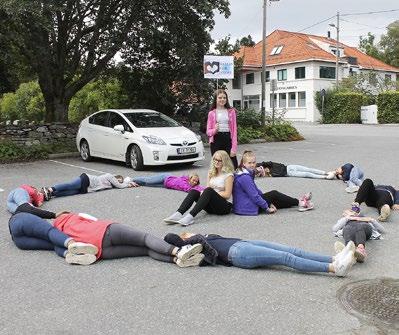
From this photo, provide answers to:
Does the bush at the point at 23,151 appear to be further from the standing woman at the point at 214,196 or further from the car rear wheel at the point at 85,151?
the standing woman at the point at 214,196

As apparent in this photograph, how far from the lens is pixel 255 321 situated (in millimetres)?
4012

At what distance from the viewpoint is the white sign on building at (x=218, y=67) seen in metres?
18.5

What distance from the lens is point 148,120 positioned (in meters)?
14.2

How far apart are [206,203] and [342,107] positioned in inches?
1562

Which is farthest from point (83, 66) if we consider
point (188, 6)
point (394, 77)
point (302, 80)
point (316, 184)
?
point (394, 77)

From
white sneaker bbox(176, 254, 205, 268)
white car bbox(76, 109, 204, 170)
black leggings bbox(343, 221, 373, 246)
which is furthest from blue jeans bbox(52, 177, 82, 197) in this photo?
black leggings bbox(343, 221, 373, 246)

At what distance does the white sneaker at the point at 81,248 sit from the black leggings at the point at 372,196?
3.83 metres

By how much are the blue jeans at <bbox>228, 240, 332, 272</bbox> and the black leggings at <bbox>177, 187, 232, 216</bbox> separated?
1991 mm

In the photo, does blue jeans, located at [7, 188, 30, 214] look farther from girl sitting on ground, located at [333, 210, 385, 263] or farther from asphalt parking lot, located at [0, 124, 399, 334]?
girl sitting on ground, located at [333, 210, 385, 263]

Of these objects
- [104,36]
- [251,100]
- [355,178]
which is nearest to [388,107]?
[251,100]

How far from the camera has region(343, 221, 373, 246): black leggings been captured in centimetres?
571

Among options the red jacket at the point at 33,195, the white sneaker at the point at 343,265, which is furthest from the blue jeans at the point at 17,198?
the white sneaker at the point at 343,265

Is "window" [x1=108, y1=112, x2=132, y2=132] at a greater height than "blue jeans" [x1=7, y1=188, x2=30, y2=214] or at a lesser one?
greater

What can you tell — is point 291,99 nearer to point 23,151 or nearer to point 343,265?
point 23,151
